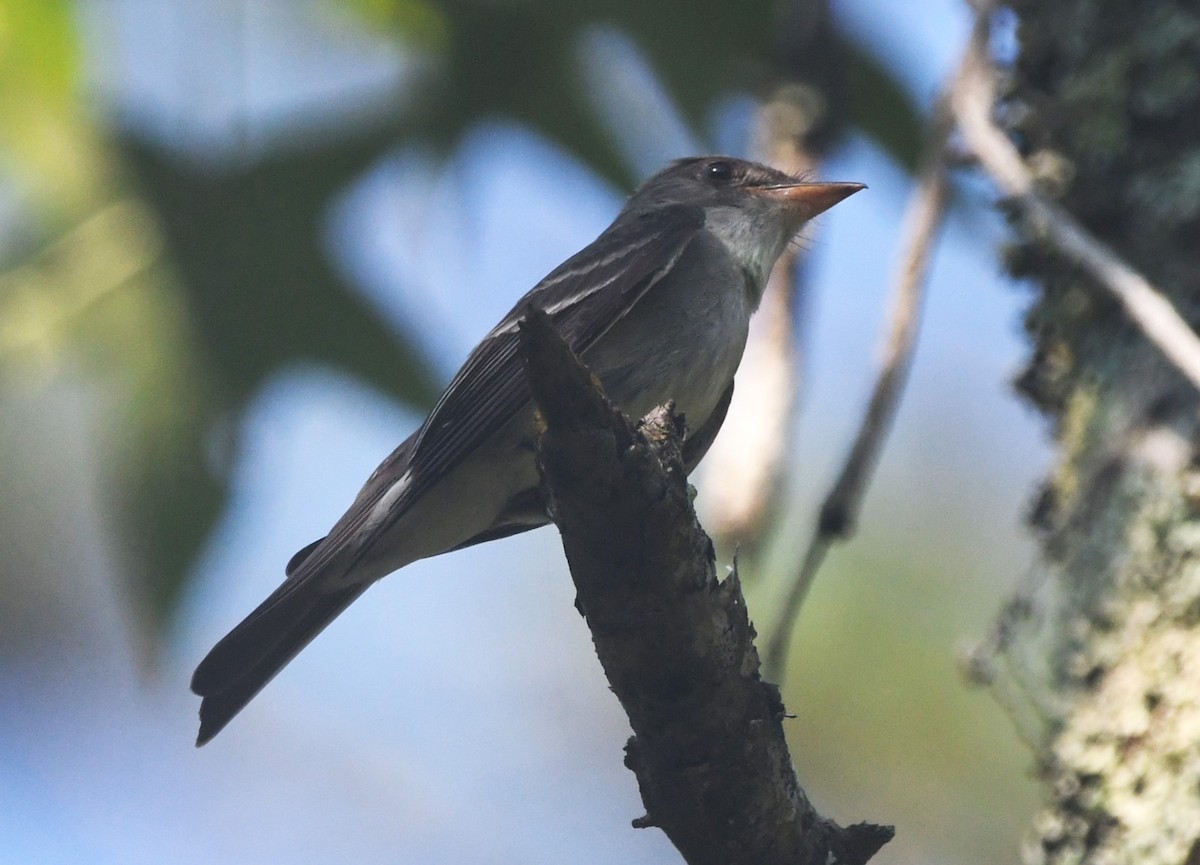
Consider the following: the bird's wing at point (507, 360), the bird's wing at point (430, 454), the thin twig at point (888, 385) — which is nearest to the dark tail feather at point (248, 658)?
the bird's wing at point (430, 454)

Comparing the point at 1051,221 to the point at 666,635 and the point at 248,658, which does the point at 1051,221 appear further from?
the point at 248,658

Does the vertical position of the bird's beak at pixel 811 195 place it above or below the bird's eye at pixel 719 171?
below

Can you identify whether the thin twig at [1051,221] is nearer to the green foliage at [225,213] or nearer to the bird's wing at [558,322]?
the green foliage at [225,213]

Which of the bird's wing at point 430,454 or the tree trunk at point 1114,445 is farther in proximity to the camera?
the bird's wing at point 430,454

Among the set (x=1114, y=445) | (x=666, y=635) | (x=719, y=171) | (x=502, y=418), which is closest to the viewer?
(x=666, y=635)

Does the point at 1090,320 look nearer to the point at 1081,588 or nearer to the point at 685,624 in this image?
the point at 1081,588

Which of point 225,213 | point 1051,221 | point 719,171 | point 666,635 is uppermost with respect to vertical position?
point 719,171

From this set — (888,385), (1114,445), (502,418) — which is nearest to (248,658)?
(502,418)
